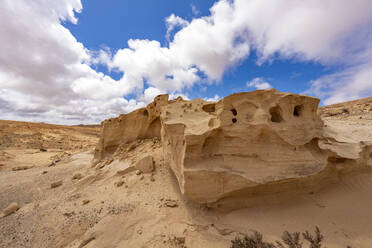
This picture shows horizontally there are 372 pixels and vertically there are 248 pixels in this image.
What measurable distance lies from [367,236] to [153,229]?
5.27 m

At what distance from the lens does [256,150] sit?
14.1 feet

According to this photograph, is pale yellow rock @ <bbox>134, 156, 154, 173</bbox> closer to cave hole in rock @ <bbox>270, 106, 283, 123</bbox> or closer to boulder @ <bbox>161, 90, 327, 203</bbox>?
boulder @ <bbox>161, 90, 327, 203</bbox>

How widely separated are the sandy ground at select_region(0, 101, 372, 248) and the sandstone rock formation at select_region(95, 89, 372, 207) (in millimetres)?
472

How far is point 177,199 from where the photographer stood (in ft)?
15.5

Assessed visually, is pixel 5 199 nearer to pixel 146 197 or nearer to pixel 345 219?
pixel 146 197

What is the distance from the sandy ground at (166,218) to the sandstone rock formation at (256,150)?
1.55 feet

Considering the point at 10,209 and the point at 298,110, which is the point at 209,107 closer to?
the point at 298,110

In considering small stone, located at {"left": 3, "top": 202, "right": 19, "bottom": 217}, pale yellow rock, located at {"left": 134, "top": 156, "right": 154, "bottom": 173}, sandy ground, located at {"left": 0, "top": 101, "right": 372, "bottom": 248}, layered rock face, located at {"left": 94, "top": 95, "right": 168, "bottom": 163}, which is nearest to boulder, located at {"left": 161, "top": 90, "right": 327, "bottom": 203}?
sandy ground, located at {"left": 0, "top": 101, "right": 372, "bottom": 248}

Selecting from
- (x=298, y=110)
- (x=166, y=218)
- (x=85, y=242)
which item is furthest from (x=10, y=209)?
(x=298, y=110)

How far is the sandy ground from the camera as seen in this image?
3398mm

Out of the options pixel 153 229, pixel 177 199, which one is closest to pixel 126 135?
pixel 177 199

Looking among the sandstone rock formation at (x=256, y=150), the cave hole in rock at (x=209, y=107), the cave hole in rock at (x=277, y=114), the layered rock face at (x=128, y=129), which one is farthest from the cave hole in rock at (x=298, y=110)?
the layered rock face at (x=128, y=129)

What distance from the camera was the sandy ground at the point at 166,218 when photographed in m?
3.40

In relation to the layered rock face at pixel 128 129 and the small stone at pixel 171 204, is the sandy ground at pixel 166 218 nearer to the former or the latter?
the small stone at pixel 171 204
